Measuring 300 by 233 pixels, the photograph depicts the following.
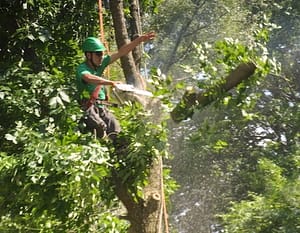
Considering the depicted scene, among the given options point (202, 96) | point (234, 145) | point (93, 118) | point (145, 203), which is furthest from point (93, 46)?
point (234, 145)

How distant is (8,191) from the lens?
8.89ft

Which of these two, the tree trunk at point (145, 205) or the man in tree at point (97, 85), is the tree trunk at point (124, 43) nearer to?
the man in tree at point (97, 85)

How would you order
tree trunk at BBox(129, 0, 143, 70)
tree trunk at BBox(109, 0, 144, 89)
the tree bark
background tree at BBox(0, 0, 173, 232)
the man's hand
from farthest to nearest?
1. tree trunk at BBox(129, 0, 143, 70)
2. tree trunk at BBox(109, 0, 144, 89)
3. the tree bark
4. the man's hand
5. background tree at BBox(0, 0, 173, 232)

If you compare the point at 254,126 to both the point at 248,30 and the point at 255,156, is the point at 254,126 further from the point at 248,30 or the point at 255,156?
A: the point at 248,30

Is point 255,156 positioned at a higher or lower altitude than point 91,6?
higher

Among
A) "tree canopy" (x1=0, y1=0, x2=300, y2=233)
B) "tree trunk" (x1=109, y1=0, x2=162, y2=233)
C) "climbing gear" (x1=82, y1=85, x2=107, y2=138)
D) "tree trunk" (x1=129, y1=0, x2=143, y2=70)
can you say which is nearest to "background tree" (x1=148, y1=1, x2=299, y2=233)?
"tree canopy" (x1=0, y1=0, x2=300, y2=233)

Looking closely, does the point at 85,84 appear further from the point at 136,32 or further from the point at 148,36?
the point at 136,32

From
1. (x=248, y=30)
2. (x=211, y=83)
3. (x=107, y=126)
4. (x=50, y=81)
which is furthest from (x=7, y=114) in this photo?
(x=248, y=30)

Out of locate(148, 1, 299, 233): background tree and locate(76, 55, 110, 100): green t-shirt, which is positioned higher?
locate(148, 1, 299, 233): background tree

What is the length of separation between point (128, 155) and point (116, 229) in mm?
369

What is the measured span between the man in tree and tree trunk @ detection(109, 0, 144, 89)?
0.40 ft

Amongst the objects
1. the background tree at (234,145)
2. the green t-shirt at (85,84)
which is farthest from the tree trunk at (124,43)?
the background tree at (234,145)

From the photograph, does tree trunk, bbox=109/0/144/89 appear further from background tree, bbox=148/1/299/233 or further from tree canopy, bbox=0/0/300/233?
background tree, bbox=148/1/299/233

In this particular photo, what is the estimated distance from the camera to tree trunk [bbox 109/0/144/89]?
310 cm
